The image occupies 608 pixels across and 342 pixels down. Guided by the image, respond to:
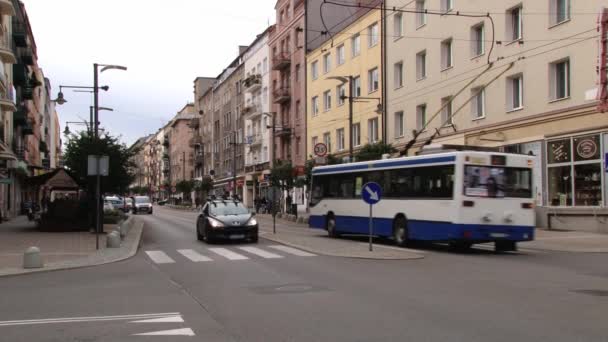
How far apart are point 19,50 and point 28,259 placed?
3813 centimetres

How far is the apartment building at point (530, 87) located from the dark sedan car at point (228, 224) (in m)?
7.03

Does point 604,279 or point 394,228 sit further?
point 394,228

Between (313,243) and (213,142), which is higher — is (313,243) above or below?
below

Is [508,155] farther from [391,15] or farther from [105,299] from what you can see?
[391,15]

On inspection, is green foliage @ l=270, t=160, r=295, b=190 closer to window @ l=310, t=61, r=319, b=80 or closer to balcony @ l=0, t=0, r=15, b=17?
window @ l=310, t=61, r=319, b=80

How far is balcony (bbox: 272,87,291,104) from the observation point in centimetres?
5944

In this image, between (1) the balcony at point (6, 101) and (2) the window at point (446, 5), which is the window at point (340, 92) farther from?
(1) the balcony at point (6, 101)

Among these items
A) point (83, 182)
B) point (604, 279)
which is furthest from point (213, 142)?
point (604, 279)

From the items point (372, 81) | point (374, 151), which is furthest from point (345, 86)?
point (374, 151)

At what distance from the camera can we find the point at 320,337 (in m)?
7.03

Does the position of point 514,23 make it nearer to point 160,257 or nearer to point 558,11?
point 558,11

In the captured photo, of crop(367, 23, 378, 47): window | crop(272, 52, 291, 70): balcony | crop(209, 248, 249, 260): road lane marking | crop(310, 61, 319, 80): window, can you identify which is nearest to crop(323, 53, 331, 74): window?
crop(310, 61, 319, 80): window

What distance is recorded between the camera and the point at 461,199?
17.3 meters

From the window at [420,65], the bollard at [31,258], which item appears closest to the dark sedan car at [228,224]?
the bollard at [31,258]
